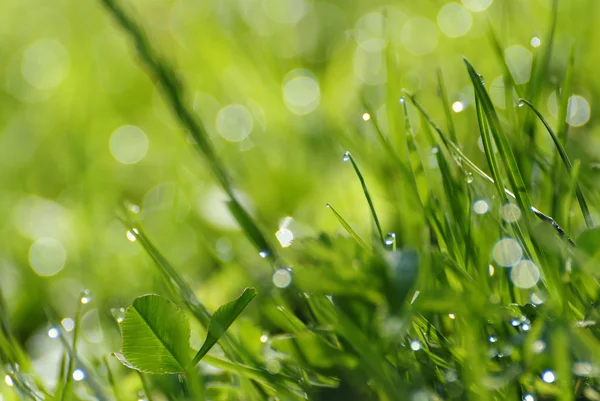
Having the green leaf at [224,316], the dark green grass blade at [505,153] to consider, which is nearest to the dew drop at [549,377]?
the dark green grass blade at [505,153]

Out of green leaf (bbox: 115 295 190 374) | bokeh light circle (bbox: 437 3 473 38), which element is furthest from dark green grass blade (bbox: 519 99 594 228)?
bokeh light circle (bbox: 437 3 473 38)

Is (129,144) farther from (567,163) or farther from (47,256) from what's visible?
(567,163)

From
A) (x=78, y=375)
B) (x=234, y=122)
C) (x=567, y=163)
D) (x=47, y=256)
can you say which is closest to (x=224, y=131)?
(x=234, y=122)

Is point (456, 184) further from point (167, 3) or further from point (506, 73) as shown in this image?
point (167, 3)

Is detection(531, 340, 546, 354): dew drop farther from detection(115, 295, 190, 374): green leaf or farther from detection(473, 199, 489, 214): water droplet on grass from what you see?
detection(115, 295, 190, 374): green leaf

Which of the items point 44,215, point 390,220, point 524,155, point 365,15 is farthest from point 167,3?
point 524,155

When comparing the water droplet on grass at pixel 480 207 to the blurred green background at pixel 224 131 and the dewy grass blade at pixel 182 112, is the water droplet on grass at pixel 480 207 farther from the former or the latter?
the dewy grass blade at pixel 182 112

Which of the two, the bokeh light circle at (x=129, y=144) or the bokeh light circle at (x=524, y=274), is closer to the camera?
the bokeh light circle at (x=524, y=274)
